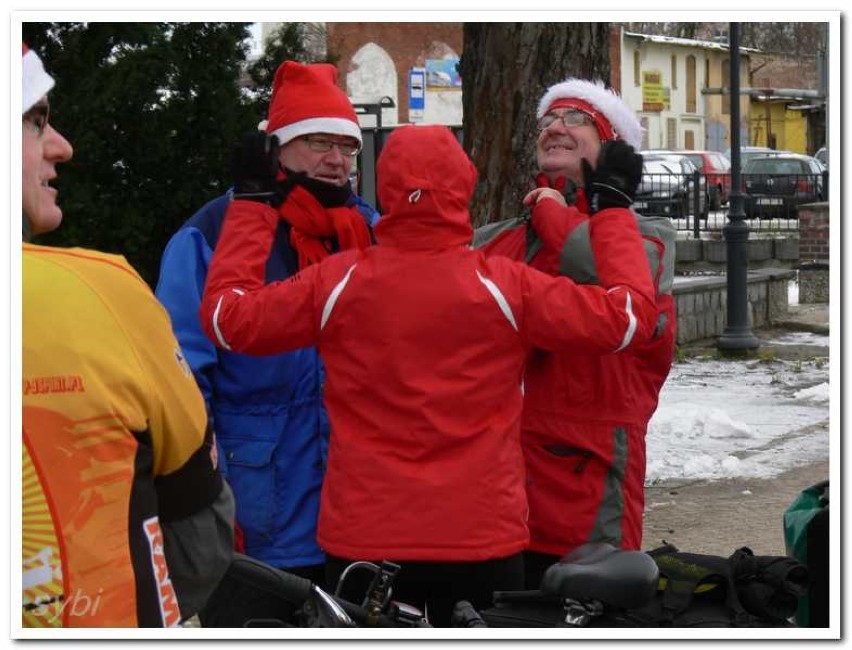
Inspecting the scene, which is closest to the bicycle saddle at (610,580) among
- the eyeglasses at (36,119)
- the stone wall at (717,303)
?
the eyeglasses at (36,119)

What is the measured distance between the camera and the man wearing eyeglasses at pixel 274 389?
3518mm

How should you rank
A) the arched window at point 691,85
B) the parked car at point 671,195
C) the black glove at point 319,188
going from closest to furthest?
the black glove at point 319,188, the parked car at point 671,195, the arched window at point 691,85

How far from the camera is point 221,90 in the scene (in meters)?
7.36

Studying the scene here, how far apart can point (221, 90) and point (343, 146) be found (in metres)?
3.75

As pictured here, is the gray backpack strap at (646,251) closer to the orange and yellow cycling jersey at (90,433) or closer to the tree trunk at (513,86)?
the orange and yellow cycling jersey at (90,433)

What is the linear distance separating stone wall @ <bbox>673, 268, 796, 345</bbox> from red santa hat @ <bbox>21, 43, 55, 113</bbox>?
39.3 feet

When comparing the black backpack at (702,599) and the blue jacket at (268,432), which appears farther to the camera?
the blue jacket at (268,432)

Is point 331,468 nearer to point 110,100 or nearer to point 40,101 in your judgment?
point 40,101

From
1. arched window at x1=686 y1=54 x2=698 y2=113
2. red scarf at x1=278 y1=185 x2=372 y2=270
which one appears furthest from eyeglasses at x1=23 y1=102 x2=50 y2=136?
arched window at x1=686 y1=54 x2=698 y2=113

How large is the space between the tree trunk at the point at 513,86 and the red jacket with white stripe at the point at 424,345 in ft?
9.91

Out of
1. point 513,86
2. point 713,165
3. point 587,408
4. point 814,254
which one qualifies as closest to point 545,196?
point 587,408

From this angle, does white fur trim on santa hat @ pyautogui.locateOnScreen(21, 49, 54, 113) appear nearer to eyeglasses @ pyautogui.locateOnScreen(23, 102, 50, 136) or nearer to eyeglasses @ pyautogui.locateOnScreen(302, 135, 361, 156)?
eyeglasses @ pyautogui.locateOnScreen(23, 102, 50, 136)

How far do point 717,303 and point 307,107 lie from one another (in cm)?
1132

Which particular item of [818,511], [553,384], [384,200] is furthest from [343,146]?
[818,511]
